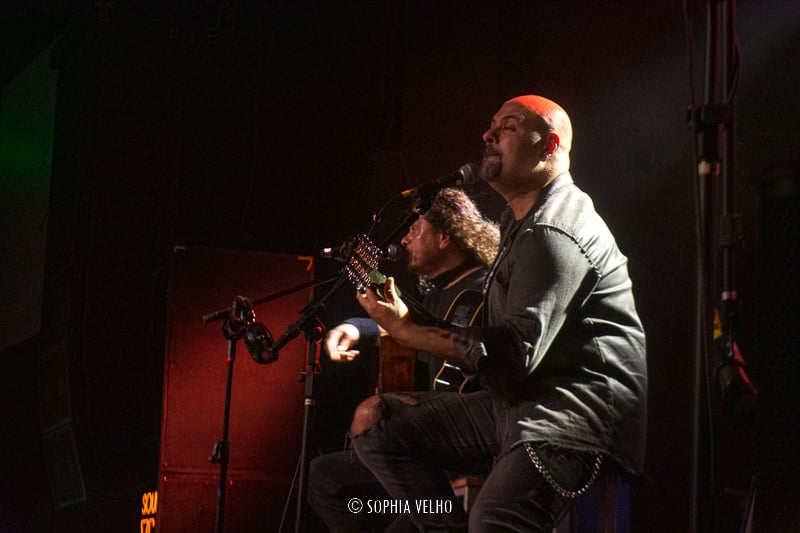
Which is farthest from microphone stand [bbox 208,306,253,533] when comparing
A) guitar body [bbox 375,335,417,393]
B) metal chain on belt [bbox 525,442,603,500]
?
metal chain on belt [bbox 525,442,603,500]

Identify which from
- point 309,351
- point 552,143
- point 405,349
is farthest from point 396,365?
point 552,143

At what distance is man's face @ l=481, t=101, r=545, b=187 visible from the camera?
3.32 m

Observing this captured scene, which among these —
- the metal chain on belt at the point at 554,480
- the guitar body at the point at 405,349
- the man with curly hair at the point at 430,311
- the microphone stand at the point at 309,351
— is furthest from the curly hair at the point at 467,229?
the metal chain on belt at the point at 554,480

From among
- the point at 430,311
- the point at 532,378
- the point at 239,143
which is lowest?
the point at 532,378

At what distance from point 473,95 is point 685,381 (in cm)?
204

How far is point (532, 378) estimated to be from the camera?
115 inches

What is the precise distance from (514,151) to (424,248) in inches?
56.1

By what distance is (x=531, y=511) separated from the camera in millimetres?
2738

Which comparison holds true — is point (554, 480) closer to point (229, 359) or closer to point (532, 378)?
point (532, 378)

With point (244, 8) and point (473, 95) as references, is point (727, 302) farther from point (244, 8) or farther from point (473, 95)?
point (244, 8)

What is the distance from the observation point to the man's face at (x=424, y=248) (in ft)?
15.3

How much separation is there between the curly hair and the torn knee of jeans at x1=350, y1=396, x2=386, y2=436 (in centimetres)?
140

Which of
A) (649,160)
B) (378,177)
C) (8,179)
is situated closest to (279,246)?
(378,177)

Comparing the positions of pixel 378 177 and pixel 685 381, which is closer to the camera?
pixel 685 381
